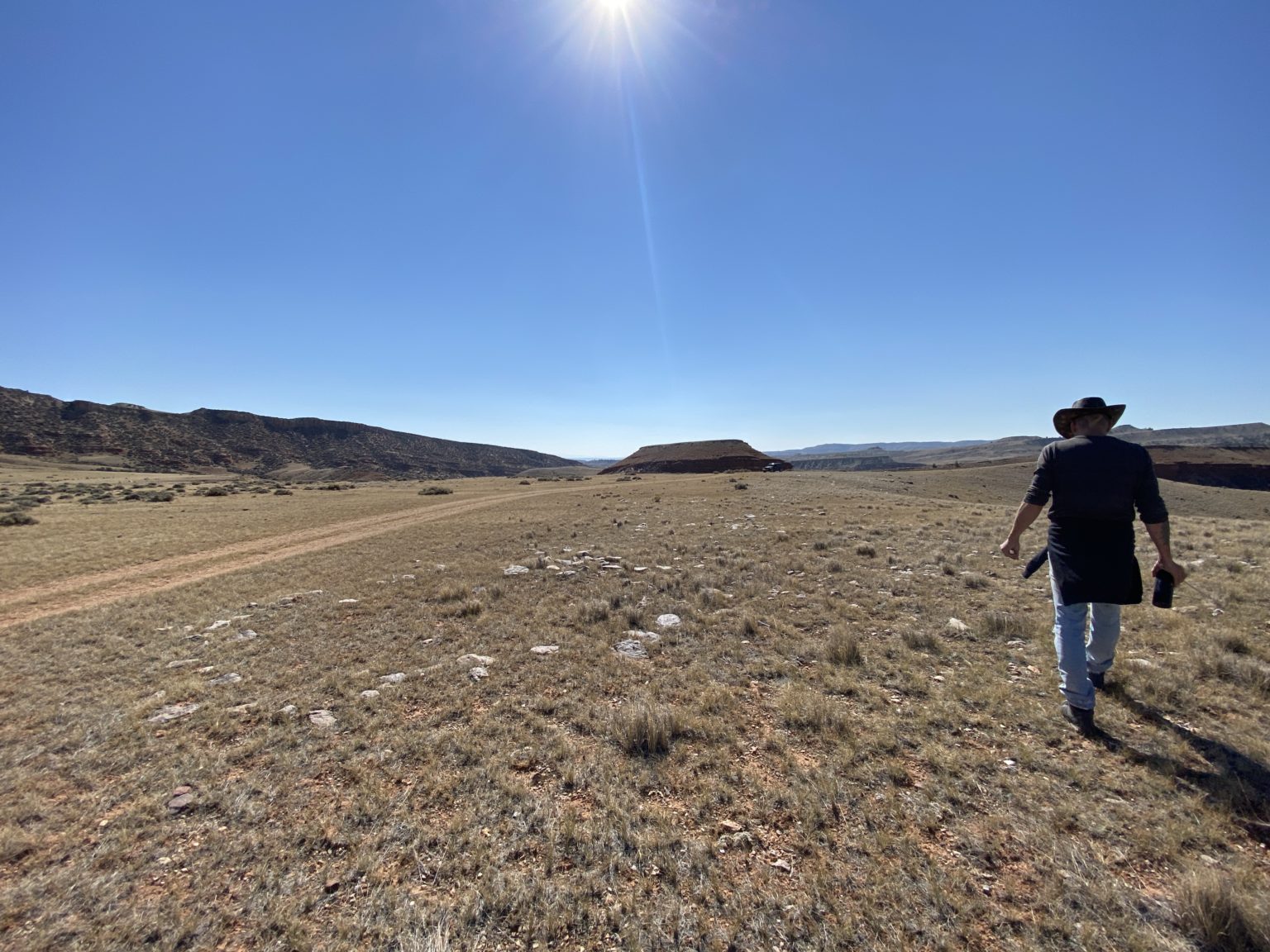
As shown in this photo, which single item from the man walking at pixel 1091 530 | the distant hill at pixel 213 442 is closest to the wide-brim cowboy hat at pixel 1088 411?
the man walking at pixel 1091 530

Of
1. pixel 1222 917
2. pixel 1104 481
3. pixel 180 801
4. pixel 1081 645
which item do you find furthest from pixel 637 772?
pixel 1104 481

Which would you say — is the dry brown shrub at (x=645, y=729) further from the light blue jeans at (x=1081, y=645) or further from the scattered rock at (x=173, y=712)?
the scattered rock at (x=173, y=712)

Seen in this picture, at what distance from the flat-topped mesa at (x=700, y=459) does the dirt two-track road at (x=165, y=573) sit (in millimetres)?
70374

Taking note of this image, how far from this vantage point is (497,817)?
378cm

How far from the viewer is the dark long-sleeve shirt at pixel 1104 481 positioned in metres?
4.56

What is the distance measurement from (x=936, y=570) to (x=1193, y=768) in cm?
686

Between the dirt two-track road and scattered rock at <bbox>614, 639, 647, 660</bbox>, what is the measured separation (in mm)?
11884

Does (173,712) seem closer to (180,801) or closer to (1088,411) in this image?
(180,801)

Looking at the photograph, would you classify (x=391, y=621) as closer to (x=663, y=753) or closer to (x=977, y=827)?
(x=663, y=753)

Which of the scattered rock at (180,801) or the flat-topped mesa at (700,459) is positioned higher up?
the flat-topped mesa at (700,459)

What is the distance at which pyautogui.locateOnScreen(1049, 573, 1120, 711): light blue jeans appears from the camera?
4.60m

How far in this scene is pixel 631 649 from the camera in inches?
279

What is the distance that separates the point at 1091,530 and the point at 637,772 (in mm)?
5099

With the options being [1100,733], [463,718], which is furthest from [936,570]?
[463,718]
